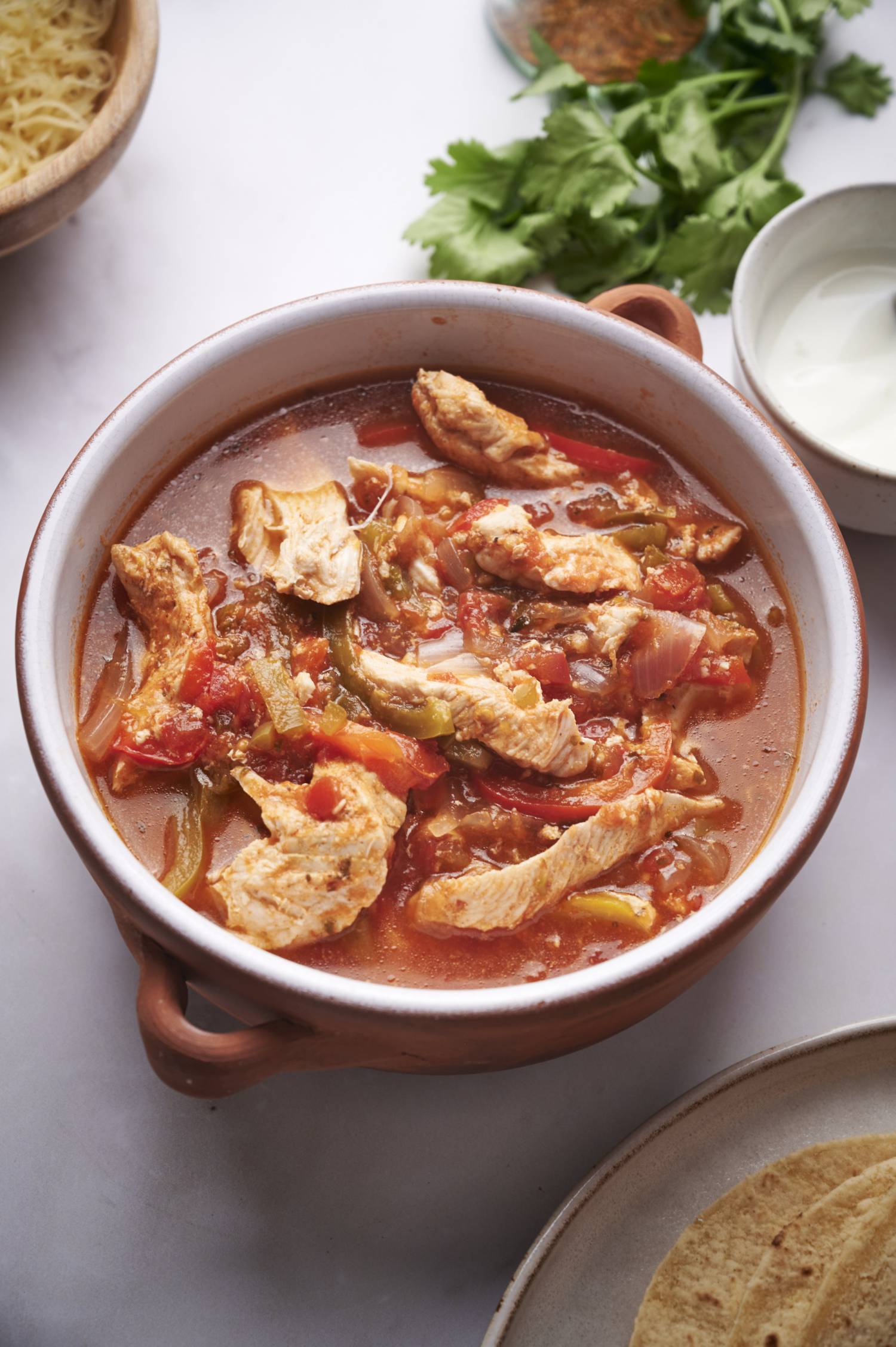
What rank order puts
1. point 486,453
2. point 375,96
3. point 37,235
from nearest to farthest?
1. point 486,453
2. point 37,235
3. point 375,96

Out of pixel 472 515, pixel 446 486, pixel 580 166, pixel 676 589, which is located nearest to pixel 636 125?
pixel 580 166

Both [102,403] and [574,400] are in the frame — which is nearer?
[574,400]

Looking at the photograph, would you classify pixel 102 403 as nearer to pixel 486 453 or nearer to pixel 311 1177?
pixel 486 453

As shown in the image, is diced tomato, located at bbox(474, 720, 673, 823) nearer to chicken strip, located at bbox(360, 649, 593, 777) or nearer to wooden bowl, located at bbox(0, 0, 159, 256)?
chicken strip, located at bbox(360, 649, 593, 777)

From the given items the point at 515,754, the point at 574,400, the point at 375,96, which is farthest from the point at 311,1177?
the point at 375,96

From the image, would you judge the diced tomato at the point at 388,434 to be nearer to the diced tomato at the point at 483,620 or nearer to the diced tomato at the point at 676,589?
the diced tomato at the point at 483,620

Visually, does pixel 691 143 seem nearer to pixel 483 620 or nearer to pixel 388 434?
pixel 388 434
